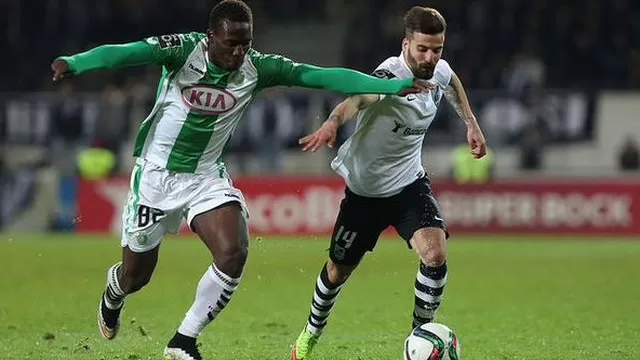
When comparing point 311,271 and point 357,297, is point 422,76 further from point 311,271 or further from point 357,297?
point 311,271

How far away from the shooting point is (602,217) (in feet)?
71.5


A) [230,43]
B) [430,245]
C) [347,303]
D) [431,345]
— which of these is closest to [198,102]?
[230,43]

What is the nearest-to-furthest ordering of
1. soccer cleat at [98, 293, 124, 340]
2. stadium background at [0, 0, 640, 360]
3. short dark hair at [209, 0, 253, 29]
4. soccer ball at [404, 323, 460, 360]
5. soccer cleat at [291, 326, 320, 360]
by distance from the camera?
1. soccer ball at [404, 323, 460, 360]
2. short dark hair at [209, 0, 253, 29]
3. soccer cleat at [291, 326, 320, 360]
4. soccer cleat at [98, 293, 124, 340]
5. stadium background at [0, 0, 640, 360]

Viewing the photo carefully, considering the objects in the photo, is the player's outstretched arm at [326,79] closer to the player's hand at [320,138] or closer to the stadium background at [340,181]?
the player's hand at [320,138]

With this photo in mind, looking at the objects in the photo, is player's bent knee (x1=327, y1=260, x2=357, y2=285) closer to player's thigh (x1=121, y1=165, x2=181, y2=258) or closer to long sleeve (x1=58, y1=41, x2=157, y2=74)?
player's thigh (x1=121, y1=165, x2=181, y2=258)

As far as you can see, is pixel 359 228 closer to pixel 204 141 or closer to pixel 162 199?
pixel 204 141

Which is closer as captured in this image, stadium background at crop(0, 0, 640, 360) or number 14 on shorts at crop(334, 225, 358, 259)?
number 14 on shorts at crop(334, 225, 358, 259)

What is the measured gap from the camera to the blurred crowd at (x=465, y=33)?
24.6 m

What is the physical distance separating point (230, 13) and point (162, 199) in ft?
3.94

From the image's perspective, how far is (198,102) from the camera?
7.73 meters

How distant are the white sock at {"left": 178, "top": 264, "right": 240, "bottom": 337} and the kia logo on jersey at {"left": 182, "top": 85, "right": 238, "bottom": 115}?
945 mm

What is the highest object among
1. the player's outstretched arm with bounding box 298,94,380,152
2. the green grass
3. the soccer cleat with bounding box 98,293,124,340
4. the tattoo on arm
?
the player's outstretched arm with bounding box 298,94,380,152

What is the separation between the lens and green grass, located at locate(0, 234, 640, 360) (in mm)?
9109

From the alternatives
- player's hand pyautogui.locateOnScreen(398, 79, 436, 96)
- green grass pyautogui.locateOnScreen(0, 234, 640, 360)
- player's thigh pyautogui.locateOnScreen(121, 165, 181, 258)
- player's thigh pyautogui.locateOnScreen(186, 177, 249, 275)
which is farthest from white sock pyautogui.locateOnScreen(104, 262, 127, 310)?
player's hand pyautogui.locateOnScreen(398, 79, 436, 96)
